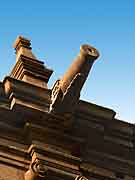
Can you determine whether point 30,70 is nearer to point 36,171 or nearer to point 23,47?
point 23,47

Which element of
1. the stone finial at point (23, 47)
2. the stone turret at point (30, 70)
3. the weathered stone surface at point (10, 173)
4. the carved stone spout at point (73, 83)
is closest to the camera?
the weathered stone surface at point (10, 173)

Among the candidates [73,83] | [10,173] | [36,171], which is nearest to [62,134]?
[73,83]

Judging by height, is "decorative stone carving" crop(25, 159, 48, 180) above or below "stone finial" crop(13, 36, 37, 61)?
below

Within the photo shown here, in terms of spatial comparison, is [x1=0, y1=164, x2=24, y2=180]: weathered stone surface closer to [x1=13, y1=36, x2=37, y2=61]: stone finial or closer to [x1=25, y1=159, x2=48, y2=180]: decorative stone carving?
[x1=25, y1=159, x2=48, y2=180]: decorative stone carving

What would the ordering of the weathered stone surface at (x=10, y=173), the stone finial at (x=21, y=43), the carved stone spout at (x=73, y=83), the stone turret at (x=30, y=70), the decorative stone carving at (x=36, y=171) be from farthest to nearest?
the stone finial at (x=21, y=43) → the stone turret at (x=30, y=70) → the carved stone spout at (x=73, y=83) → the decorative stone carving at (x=36, y=171) → the weathered stone surface at (x=10, y=173)

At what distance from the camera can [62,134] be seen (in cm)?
1789

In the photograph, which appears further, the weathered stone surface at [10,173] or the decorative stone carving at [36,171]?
the decorative stone carving at [36,171]

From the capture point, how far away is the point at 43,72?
20438 millimetres

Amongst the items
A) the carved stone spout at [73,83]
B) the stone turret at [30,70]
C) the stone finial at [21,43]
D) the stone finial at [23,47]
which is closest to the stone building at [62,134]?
the carved stone spout at [73,83]

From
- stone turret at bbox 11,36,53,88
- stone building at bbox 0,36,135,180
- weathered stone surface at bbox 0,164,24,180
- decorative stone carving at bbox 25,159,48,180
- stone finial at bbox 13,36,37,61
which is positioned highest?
stone finial at bbox 13,36,37,61

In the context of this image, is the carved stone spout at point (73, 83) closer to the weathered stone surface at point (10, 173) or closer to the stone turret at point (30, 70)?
the stone turret at point (30, 70)

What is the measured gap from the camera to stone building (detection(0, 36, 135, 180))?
1692cm

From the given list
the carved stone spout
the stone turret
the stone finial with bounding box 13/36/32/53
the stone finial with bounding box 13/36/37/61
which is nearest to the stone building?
the carved stone spout

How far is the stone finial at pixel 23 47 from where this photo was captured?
21.5 metres
